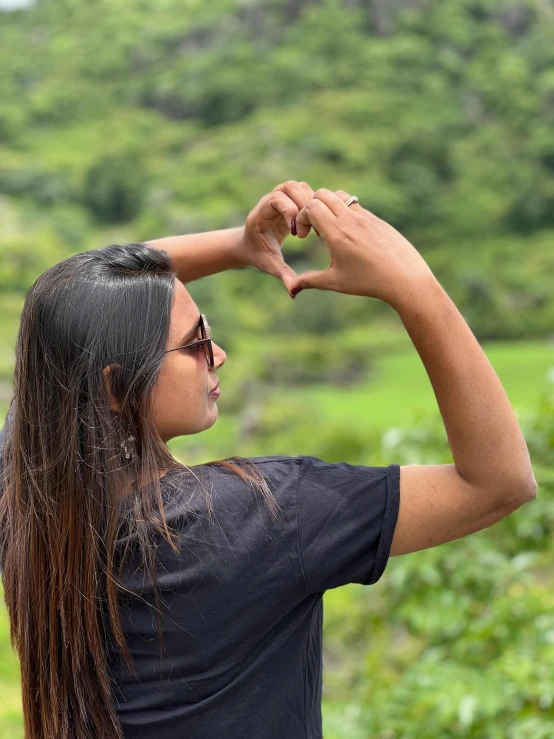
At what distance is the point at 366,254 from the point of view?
85 centimetres

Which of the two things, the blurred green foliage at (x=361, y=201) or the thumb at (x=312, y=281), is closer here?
the thumb at (x=312, y=281)

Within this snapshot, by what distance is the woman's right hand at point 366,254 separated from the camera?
0.84 m

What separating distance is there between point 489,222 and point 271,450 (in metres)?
14.3

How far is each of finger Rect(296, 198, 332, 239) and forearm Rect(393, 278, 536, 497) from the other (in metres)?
0.09

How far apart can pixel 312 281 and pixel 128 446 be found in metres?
0.24

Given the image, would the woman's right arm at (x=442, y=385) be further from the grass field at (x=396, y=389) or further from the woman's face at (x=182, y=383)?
the grass field at (x=396, y=389)

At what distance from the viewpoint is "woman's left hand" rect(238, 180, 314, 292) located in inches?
38.8

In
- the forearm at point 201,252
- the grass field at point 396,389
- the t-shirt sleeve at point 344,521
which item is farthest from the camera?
the grass field at point 396,389

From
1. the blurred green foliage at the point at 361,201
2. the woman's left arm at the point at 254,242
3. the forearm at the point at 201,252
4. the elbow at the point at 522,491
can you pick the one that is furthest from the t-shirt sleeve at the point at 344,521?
the blurred green foliage at the point at 361,201

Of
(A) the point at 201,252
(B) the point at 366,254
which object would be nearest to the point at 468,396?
(B) the point at 366,254

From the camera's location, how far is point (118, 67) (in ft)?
99.4

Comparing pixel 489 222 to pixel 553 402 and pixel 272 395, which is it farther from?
pixel 553 402

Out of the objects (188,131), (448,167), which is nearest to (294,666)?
(448,167)

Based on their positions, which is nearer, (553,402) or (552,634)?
(552,634)
